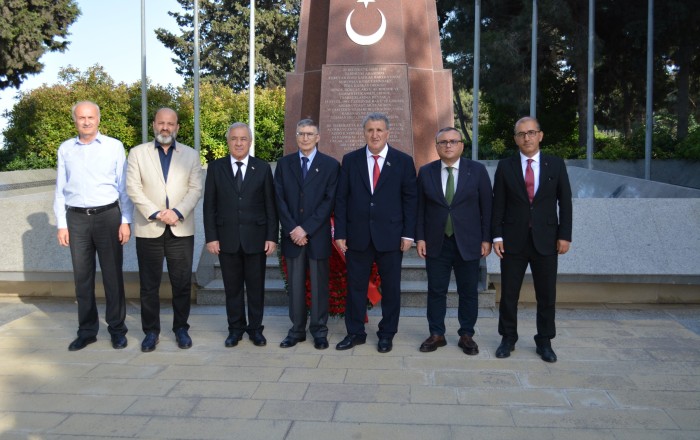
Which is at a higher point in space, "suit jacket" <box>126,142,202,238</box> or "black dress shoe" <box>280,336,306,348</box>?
"suit jacket" <box>126,142,202,238</box>

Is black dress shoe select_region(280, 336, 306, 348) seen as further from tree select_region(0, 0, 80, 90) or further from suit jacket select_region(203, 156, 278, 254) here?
tree select_region(0, 0, 80, 90)

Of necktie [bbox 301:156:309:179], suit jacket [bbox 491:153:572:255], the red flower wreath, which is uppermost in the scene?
necktie [bbox 301:156:309:179]

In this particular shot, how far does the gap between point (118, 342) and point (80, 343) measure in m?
0.28

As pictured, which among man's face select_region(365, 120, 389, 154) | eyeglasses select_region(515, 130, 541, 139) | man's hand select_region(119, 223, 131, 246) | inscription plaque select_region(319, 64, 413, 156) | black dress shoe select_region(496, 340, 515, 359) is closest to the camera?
eyeglasses select_region(515, 130, 541, 139)

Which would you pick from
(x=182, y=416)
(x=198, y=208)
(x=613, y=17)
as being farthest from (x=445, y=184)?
(x=613, y=17)

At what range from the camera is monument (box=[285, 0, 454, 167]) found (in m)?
7.93

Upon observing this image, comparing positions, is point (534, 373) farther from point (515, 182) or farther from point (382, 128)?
point (382, 128)

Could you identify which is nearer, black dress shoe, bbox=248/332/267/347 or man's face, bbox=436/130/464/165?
man's face, bbox=436/130/464/165

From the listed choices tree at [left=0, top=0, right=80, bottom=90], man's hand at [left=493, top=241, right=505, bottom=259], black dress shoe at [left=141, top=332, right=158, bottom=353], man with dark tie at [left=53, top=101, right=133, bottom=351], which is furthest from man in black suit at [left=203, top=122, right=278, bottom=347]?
tree at [left=0, top=0, right=80, bottom=90]

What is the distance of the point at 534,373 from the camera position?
14.7 ft

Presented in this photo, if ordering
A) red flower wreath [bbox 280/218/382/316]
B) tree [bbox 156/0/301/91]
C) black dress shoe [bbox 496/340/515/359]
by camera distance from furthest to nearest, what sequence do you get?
tree [bbox 156/0/301/91] < red flower wreath [bbox 280/218/382/316] < black dress shoe [bbox 496/340/515/359]

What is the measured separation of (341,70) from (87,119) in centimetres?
362

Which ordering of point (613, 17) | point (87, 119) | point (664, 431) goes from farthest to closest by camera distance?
point (613, 17) < point (87, 119) < point (664, 431)

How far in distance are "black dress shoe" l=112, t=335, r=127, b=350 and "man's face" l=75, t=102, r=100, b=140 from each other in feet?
5.01
